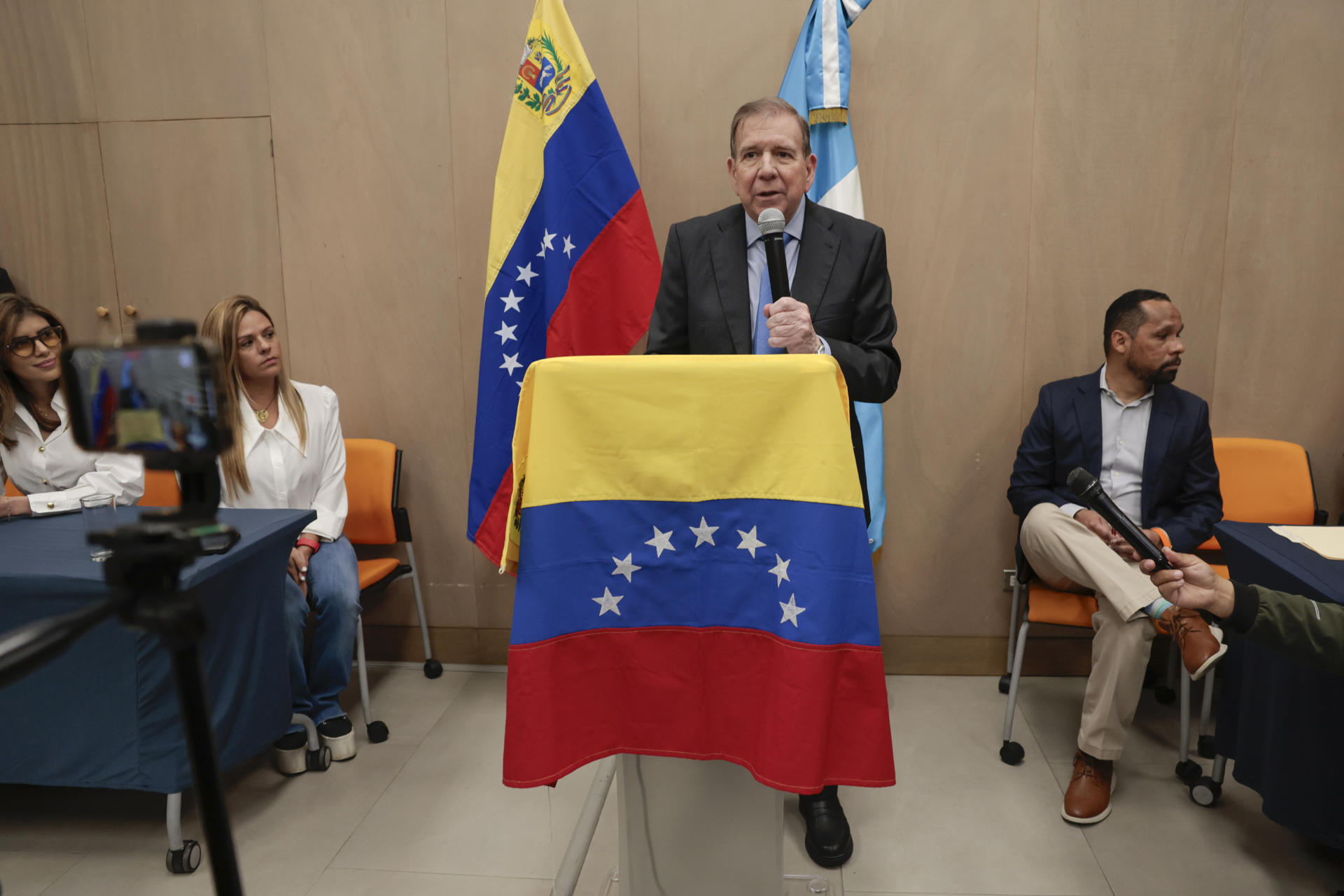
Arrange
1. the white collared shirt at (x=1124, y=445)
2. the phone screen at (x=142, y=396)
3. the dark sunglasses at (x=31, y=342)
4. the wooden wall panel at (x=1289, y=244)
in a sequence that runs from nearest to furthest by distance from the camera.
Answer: the phone screen at (x=142, y=396) < the dark sunglasses at (x=31, y=342) < the white collared shirt at (x=1124, y=445) < the wooden wall panel at (x=1289, y=244)

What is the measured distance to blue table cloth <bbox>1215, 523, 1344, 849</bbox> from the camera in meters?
1.80

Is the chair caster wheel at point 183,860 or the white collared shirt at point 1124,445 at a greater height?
the white collared shirt at point 1124,445

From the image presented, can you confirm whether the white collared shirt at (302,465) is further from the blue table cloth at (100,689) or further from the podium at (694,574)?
the podium at (694,574)

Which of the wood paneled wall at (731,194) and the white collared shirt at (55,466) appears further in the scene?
the wood paneled wall at (731,194)

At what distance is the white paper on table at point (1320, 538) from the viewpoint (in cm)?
191

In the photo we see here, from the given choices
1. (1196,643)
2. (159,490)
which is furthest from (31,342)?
(1196,643)

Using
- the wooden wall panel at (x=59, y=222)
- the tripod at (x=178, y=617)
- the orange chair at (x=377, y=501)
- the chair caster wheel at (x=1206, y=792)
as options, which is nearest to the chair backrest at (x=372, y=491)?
the orange chair at (x=377, y=501)

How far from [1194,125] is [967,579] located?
1.88 meters

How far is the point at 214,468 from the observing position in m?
0.56

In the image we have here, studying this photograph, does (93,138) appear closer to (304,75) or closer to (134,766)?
(304,75)

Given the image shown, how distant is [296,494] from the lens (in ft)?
9.18

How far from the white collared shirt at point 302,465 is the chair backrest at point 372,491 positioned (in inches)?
8.7

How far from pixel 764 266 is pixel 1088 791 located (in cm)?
181

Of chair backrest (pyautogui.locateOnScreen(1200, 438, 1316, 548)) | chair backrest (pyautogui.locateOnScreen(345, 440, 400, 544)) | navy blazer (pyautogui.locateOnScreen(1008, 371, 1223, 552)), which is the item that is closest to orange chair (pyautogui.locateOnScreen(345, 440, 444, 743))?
chair backrest (pyautogui.locateOnScreen(345, 440, 400, 544))
